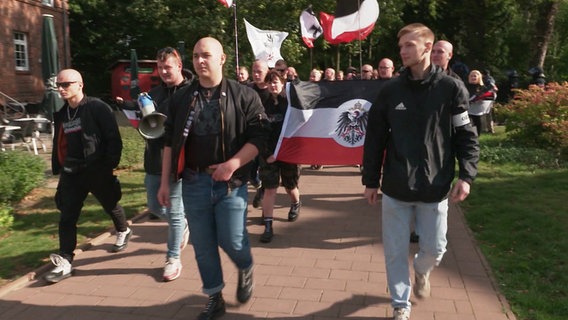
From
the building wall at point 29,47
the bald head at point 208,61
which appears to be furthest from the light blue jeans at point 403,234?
the building wall at point 29,47

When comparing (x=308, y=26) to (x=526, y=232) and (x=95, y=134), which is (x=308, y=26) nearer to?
(x=526, y=232)

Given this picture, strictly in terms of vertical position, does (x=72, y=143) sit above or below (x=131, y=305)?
above

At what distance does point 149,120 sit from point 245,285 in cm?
161

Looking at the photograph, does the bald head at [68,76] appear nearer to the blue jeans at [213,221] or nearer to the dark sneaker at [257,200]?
the blue jeans at [213,221]

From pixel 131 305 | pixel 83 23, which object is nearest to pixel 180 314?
pixel 131 305

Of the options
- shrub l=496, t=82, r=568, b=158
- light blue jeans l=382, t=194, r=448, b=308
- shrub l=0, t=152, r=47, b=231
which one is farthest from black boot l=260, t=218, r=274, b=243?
shrub l=496, t=82, r=568, b=158

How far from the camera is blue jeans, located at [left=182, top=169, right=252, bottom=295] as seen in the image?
11.8 ft

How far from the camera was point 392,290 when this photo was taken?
12.0ft

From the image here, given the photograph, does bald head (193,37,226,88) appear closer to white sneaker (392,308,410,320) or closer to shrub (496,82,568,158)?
white sneaker (392,308,410,320)

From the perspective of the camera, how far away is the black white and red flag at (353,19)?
27.7ft

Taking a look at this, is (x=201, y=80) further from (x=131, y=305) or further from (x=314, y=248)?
(x=314, y=248)

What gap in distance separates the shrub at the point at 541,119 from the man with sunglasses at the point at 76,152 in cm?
902

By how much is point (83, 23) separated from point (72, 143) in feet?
94.8

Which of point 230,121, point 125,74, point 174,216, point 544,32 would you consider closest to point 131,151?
point 174,216
